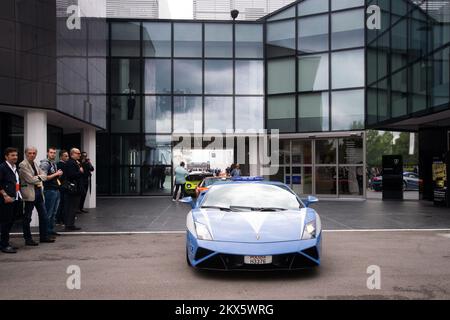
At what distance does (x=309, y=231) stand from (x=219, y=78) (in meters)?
16.5

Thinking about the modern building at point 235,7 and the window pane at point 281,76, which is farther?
the modern building at point 235,7

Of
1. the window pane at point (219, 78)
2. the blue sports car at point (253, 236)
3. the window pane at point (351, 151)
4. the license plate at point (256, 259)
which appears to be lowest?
the license plate at point (256, 259)

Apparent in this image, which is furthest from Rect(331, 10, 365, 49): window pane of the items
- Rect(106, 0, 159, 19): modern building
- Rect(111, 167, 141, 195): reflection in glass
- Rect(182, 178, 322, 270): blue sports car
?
Rect(182, 178, 322, 270): blue sports car

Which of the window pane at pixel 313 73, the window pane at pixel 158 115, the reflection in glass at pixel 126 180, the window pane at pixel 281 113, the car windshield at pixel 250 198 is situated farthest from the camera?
the window pane at pixel 158 115

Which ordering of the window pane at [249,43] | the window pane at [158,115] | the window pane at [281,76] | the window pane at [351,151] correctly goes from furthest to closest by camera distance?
1. the window pane at [249,43]
2. the window pane at [158,115]
3. the window pane at [281,76]
4. the window pane at [351,151]

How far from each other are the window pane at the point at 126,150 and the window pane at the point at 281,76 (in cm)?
701

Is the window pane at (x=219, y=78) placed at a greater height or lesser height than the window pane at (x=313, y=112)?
greater

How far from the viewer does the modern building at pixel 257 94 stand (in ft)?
A: 60.4

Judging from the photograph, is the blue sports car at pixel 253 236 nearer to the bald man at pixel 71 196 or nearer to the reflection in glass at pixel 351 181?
the bald man at pixel 71 196

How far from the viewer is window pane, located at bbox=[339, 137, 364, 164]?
Result: 19.4 meters

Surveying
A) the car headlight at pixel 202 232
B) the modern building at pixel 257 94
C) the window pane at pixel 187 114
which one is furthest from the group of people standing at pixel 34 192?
the window pane at pixel 187 114

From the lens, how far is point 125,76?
837 inches
